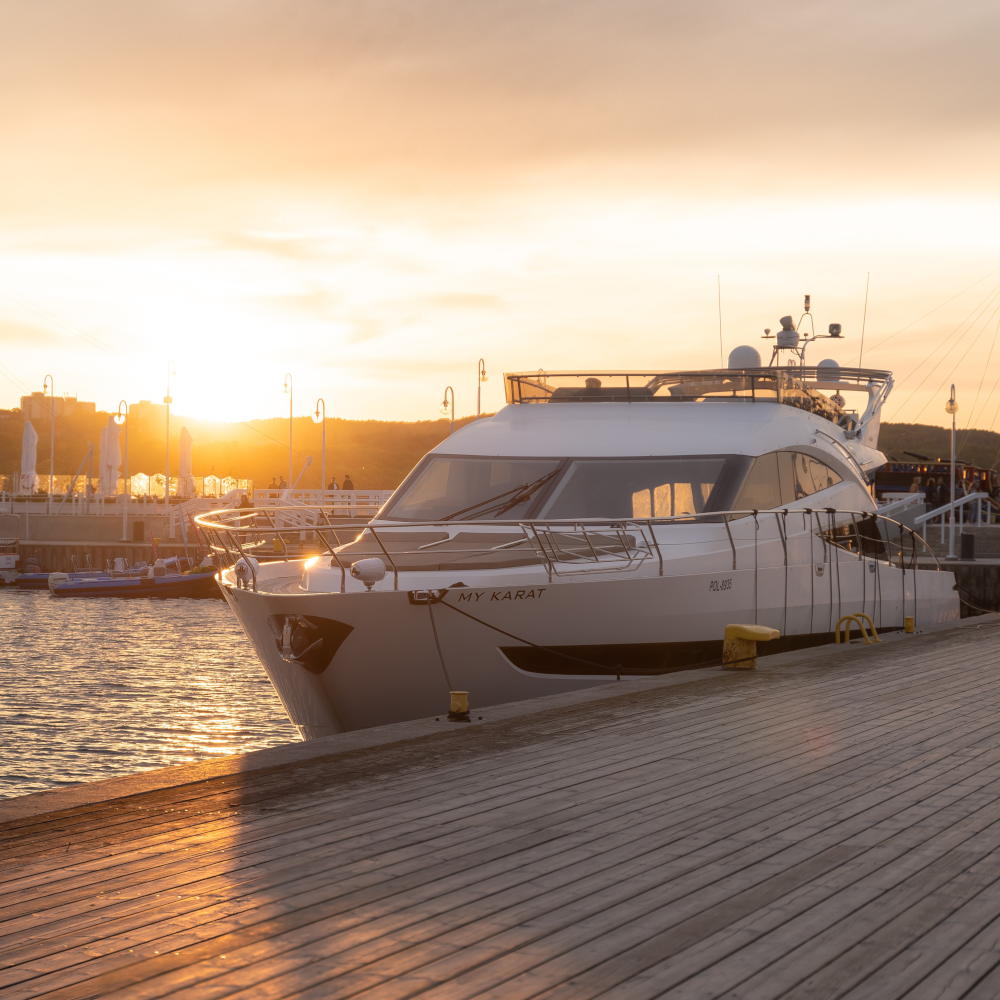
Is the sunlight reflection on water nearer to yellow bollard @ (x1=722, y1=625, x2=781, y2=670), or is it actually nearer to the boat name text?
the boat name text

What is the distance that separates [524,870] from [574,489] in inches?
337

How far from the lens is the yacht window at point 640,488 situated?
13703 mm

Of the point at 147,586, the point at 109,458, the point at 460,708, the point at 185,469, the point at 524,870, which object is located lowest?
the point at 147,586

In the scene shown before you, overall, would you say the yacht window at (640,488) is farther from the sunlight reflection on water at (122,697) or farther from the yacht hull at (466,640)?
the sunlight reflection on water at (122,697)

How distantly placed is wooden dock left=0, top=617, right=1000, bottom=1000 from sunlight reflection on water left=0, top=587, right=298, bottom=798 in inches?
387

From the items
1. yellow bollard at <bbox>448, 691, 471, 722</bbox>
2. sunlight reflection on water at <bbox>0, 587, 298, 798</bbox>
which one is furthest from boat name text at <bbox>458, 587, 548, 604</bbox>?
sunlight reflection on water at <bbox>0, 587, 298, 798</bbox>

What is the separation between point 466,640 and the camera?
36.8 ft

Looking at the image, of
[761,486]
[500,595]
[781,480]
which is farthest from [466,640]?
[781,480]

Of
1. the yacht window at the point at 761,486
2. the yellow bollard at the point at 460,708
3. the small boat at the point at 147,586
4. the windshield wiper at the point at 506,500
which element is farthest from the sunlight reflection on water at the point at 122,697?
the yellow bollard at the point at 460,708

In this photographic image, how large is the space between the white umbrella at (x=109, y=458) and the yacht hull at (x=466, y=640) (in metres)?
51.0

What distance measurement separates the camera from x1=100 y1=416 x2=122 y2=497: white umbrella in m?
61.6

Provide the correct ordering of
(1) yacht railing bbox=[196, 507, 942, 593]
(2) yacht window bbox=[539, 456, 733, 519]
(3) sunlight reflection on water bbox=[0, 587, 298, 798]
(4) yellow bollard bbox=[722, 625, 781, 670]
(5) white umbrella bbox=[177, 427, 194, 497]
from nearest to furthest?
(1) yacht railing bbox=[196, 507, 942, 593] → (4) yellow bollard bbox=[722, 625, 781, 670] → (2) yacht window bbox=[539, 456, 733, 519] → (3) sunlight reflection on water bbox=[0, 587, 298, 798] → (5) white umbrella bbox=[177, 427, 194, 497]

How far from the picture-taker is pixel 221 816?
6.36 meters

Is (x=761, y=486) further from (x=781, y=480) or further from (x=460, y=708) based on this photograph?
(x=460, y=708)
